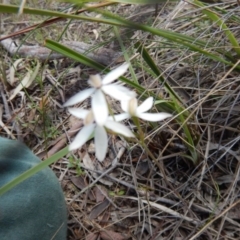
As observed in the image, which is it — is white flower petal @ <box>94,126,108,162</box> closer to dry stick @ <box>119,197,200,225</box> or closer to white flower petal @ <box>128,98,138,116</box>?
white flower petal @ <box>128,98,138,116</box>

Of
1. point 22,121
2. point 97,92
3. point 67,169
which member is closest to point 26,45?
point 22,121

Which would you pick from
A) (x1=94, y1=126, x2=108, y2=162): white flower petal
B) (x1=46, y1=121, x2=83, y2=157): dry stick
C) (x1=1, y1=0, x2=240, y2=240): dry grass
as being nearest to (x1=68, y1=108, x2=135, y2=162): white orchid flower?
(x1=94, y1=126, x2=108, y2=162): white flower petal

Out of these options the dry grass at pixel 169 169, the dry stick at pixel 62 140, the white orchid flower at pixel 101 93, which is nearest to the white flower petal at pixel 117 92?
the white orchid flower at pixel 101 93

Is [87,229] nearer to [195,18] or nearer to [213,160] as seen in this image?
[213,160]

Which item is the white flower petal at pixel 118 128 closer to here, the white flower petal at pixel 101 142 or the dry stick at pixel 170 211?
the white flower petal at pixel 101 142

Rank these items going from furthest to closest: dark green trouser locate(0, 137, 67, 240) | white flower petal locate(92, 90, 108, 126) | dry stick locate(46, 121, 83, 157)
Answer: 1. dry stick locate(46, 121, 83, 157)
2. dark green trouser locate(0, 137, 67, 240)
3. white flower petal locate(92, 90, 108, 126)

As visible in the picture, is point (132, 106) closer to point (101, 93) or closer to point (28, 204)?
point (101, 93)
